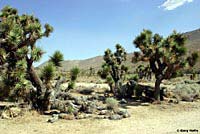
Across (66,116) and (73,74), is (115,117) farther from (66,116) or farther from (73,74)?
(73,74)

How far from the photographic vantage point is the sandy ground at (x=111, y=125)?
8.93 m

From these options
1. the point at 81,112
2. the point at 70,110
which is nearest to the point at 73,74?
the point at 81,112

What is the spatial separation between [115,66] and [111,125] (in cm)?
1041

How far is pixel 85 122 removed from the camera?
10.1 meters

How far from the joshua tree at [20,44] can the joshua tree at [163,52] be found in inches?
238

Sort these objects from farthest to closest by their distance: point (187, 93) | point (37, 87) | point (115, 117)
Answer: point (187, 93), point (37, 87), point (115, 117)

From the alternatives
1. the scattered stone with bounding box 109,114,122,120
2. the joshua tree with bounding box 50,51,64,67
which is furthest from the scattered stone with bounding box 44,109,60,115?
the scattered stone with bounding box 109,114,122,120

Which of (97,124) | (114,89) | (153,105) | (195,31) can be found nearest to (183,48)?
(153,105)

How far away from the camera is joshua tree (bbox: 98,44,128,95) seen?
61.9 feet

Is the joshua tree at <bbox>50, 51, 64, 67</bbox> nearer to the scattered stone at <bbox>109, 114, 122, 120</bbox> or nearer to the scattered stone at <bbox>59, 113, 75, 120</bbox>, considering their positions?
the scattered stone at <bbox>59, 113, 75, 120</bbox>

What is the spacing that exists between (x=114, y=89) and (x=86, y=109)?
6.88 metres

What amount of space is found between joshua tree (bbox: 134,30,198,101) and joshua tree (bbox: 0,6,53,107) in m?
6.05

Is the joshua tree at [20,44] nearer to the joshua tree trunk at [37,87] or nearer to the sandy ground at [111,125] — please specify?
the joshua tree trunk at [37,87]

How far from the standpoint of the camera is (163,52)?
599 inches
